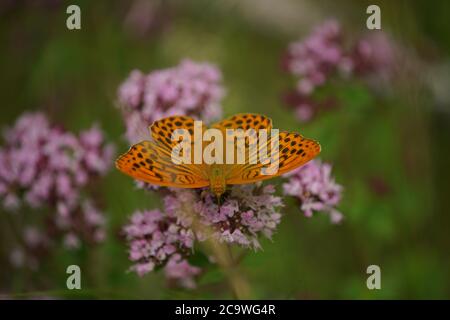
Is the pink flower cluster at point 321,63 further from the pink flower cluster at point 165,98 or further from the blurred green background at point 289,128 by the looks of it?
the pink flower cluster at point 165,98

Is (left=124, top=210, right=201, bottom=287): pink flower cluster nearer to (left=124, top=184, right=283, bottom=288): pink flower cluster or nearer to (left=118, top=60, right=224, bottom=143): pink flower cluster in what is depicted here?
(left=124, top=184, right=283, bottom=288): pink flower cluster

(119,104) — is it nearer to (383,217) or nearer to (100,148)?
(100,148)

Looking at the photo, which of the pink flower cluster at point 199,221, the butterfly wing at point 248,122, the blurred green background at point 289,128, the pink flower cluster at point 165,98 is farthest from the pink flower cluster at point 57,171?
the butterfly wing at point 248,122

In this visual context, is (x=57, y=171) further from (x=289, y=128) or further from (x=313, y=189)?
(x=289, y=128)

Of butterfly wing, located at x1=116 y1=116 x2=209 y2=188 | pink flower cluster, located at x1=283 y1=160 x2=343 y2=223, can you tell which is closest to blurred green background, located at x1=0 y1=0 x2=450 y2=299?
pink flower cluster, located at x1=283 y1=160 x2=343 y2=223

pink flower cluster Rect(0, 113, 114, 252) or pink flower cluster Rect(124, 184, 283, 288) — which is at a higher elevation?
pink flower cluster Rect(0, 113, 114, 252)

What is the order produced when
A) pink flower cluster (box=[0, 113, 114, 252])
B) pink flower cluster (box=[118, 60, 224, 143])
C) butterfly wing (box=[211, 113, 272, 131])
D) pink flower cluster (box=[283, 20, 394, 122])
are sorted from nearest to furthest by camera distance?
butterfly wing (box=[211, 113, 272, 131])
pink flower cluster (box=[118, 60, 224, 143])
pink flower cluster (box=[0, 113, 114, 252])
pink flower cluster (box=[283, 20, 394, 122])
